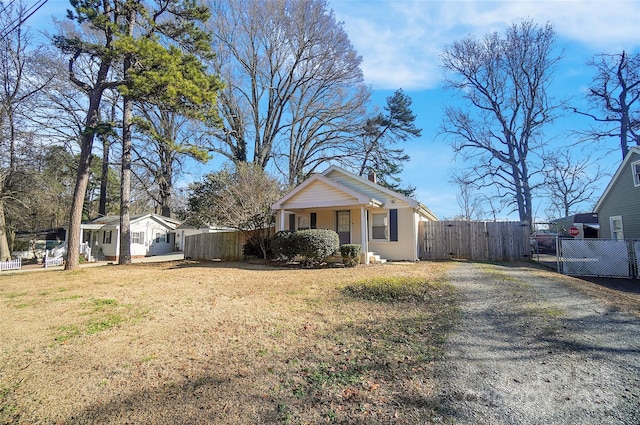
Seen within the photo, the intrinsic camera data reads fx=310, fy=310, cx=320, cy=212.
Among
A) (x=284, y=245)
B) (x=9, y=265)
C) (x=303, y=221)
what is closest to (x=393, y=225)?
(x=303, y=221)

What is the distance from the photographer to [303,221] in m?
15.9

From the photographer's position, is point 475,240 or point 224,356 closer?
point 224,356

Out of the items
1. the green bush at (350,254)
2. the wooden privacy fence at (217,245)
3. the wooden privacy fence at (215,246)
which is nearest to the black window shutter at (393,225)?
the green bush at (350,254)

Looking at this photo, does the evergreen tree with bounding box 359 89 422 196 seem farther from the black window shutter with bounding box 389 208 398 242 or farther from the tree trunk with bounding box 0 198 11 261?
the tree trunk with bounding box 0 198 11 261

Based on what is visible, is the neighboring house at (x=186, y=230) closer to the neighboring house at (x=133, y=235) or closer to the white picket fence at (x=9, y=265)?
the neighboring house at (x=133, y=235)

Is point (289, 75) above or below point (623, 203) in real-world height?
above

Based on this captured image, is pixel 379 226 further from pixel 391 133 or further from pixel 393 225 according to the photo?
pixel 391 133

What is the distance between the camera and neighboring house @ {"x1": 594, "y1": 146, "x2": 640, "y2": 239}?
541 inches

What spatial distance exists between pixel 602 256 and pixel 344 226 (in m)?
9.74

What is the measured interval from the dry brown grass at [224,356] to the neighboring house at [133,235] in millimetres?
17824

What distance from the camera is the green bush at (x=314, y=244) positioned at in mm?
11703

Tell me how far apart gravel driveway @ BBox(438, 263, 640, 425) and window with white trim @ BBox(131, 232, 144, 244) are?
83.7 ft

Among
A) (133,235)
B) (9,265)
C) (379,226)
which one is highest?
(379,226)

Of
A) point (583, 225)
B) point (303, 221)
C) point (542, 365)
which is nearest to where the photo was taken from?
point (542, 365)
